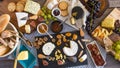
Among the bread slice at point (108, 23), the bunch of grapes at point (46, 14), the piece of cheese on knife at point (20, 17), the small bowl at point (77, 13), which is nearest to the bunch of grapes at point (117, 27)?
the bread slice at point (108, 23)

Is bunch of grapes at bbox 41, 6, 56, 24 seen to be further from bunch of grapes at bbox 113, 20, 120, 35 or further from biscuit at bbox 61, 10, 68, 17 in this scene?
bunch of grapes at bbox 113, 20, 120, 35

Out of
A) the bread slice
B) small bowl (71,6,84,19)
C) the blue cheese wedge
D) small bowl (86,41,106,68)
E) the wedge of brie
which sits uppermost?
the blue cheese wedge

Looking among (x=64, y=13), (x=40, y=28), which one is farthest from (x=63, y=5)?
(x=40, y=28)

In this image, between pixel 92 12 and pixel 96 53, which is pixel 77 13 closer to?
pixel 92 12

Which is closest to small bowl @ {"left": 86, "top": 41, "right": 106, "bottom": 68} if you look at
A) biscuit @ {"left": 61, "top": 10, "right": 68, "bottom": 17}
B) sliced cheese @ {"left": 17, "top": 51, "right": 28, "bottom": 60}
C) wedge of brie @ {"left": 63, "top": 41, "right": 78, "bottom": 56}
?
wedge of brie @ {"left": 63, "top": 41, "right": 78, "bottom": 56}

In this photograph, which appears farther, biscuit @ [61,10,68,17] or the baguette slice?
biscuit @ [61,10,68,17]

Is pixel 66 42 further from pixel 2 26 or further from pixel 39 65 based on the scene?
pixel 2 26
